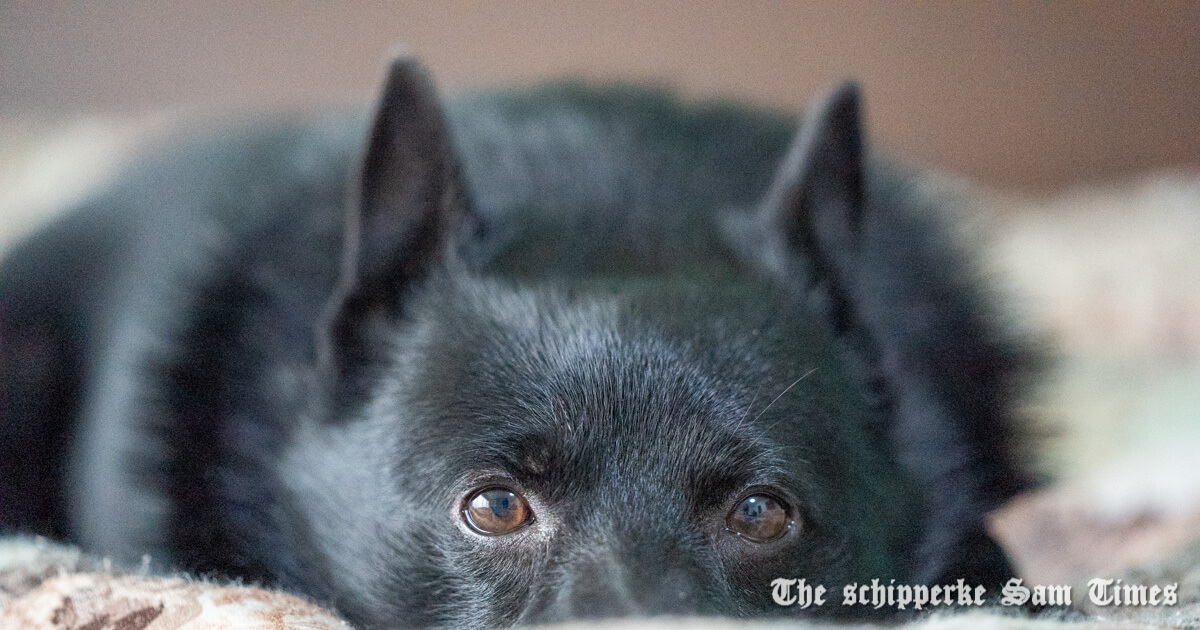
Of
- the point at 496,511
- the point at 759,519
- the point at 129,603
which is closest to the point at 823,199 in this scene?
the point at 759,519

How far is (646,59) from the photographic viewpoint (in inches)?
143

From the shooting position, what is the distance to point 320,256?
5.82ft

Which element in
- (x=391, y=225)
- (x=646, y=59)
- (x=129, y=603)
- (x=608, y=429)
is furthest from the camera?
(x=646, y=59)

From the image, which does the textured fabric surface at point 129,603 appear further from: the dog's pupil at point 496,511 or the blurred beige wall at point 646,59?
the blurred beige wall at point 646,59

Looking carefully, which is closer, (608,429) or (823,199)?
(608,429)

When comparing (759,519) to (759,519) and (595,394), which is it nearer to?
(759,519)

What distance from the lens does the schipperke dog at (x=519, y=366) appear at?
3.98 feet

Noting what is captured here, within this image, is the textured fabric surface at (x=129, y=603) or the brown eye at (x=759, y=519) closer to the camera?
the textured fabric surface at (x=129, y=603)

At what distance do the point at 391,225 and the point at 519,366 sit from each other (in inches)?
14.1

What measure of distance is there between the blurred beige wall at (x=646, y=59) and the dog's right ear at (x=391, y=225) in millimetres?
1971

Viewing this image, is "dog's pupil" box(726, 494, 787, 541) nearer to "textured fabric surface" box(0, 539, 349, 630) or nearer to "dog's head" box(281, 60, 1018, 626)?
"dog's head" box(281, 60, 1018, 626)

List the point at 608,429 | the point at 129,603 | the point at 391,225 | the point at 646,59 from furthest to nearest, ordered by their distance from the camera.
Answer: the point at 646,59 → the point at 391,225 → the point at 608,429 → the point at 129,603

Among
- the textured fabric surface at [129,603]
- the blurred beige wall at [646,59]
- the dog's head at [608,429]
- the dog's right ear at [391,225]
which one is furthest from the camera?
the blurred beige wall at [646,59]

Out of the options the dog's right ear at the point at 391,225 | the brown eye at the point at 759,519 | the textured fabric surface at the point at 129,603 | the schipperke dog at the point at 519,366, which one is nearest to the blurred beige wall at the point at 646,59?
the schipperke dog at the point at 519,366
